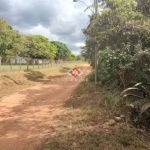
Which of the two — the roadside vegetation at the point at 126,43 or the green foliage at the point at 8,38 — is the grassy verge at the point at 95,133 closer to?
the roadside vegetation at the point at 126,43

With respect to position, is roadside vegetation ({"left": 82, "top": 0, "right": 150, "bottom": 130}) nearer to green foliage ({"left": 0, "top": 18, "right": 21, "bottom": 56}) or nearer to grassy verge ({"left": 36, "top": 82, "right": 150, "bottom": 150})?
grassy verge ({"left": 36, "top": 82, "right": 150, "bottom": 150})

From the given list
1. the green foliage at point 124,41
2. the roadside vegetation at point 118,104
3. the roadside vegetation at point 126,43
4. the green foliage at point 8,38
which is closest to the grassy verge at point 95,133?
the roadside vegetation at point 118,104

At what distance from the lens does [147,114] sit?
6156mm

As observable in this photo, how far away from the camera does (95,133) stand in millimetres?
5570

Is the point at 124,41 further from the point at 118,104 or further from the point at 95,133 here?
the point at 95,133

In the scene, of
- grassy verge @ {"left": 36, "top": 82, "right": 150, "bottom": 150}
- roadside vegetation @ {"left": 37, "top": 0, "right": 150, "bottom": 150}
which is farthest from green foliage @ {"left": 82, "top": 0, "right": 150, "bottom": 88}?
grassy verge @ {"left": 36, "top": 82, "right": 150, "bottom": 150}

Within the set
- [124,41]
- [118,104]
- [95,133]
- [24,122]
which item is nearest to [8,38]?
[124,41]

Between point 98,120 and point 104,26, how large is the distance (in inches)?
219

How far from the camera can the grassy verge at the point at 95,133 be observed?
4.91 meters

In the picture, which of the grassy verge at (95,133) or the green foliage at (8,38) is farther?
the green foliage at (8,38)

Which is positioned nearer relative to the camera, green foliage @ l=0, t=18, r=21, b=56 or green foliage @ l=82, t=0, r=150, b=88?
green foliage @ l=82, t=0, r=150, b=88

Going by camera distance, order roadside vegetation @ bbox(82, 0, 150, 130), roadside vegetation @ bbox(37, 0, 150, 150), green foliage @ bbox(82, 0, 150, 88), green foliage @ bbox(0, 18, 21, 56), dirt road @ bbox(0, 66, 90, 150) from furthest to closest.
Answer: green foliage @ bbox(0, 18, 21, 56) < green foliage @ bbox(82, 0, 150, 88) < roadside vegetation @ bbox(82, 0, 150, 130) < dirt road @ bbox(0, 66, 90, 150) < roadside vegetation @ bbox(37, 0, 150, 150)

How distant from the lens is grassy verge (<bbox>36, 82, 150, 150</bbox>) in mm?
4914

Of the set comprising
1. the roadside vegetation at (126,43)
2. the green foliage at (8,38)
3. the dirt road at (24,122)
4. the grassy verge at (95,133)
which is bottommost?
the dirt road at (24,122)
